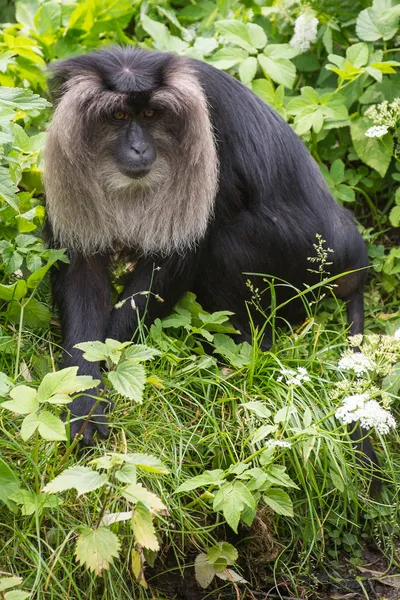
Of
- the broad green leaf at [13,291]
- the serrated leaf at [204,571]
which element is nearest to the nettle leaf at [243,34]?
the broad green leaf at [13,291]

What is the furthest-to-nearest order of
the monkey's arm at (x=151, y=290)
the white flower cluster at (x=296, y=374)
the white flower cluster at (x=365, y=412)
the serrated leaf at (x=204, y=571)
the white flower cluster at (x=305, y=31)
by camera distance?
1. the white flower cluster at (x=305, y=31)
2. the monkey's arm at (x=151, y=290)
3. the serrated leaf at (x=204, y=571)
4. the white flower cluster at (x=296, y=374)
5. the white flower cluster at (x=365, y=412)

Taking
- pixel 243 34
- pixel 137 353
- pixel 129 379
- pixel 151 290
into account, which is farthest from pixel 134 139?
pixel 243 34

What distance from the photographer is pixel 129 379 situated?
111 inches

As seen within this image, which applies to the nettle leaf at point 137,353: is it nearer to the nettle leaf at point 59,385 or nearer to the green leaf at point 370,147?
the nettle leaf at point 59,385

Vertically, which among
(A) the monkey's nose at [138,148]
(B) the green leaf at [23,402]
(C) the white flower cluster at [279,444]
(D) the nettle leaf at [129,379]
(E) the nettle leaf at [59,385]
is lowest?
(C) the white flower cluster at [279,444]

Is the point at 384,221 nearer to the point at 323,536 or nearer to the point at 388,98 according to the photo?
the point at 388,98

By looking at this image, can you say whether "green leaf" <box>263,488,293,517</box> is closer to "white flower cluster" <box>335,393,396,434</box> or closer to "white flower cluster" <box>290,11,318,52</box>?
"white flower cluster" <box>335,393,396,434</box>

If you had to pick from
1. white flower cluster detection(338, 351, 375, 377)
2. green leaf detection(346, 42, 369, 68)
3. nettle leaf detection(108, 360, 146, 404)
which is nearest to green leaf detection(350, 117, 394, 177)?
green leaf detection(346, 42, 369, 68)

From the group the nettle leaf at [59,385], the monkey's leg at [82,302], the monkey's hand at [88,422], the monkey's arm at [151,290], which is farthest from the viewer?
the monkey's arm at [151,290]

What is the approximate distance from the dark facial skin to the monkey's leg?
0.48 metres

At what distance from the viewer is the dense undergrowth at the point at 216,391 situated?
295 cm

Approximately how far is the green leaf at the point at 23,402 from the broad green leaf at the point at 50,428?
0.04 m

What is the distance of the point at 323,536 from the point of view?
3.58 meters

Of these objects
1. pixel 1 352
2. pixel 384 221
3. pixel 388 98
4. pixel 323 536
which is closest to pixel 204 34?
pixel 388 98
